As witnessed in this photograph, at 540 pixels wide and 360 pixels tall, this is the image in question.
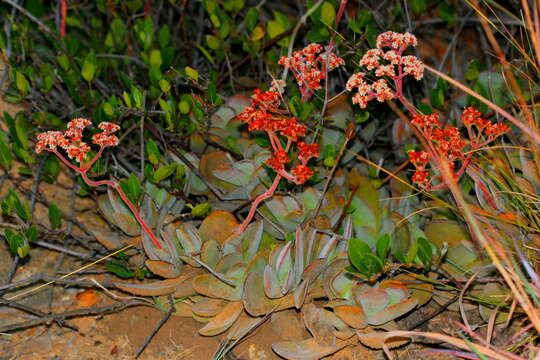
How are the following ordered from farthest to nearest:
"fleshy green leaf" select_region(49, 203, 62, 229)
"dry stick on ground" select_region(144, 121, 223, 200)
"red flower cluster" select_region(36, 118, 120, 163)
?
"dry stick on ground" select_region(144, 121, 223, 200) → "fleshy green leaf" select_region(49, 203, 62, 229) → "red flower cluster" select_region(36, 118, 120, 163)

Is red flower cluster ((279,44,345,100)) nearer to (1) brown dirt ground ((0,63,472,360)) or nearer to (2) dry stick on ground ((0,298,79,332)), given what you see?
(1) brown dirt ground ((0,63,472,360))

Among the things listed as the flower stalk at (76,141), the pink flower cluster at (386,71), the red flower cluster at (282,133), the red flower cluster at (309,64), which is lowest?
the flower stalk at (76,141)

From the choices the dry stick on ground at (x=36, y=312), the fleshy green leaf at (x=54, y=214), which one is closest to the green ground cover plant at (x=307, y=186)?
the fleshy green leaf at (x=54, y=214)

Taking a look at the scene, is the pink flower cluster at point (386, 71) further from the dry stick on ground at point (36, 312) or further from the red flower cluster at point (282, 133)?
the dry stick on ground at point (36, 312)

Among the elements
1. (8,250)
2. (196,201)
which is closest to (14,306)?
(8,250)

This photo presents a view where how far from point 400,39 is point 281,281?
0.79 metres

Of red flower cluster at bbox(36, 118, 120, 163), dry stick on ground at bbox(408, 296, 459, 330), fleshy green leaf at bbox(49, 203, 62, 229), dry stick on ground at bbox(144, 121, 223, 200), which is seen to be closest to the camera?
red flower cluster at bbox(36, 118, 120, 163)

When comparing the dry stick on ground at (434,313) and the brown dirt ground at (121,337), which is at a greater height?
the dry stick on ground at (434,313)

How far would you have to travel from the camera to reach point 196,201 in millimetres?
2314

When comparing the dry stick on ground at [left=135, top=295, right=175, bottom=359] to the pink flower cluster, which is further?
the dry stick on ground at [left=135, top=295, right=175, bottom=359]

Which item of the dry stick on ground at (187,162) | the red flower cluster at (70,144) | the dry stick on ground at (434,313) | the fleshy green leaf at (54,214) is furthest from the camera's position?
the dry stick on ground at (187,162)

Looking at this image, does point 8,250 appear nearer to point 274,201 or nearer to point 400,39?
point 274,201

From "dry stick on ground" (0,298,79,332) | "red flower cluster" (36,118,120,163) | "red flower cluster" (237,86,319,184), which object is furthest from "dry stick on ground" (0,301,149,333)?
"red flower cluster" (237,86,319,184)

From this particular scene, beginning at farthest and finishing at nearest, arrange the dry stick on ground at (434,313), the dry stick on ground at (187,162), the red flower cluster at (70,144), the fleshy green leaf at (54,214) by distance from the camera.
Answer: the dry stick on ground at (187,162) → the fleshy green leaf at (54,214) → the dry stick on ground at (434,313) → the red flower cluster at (70,144)
